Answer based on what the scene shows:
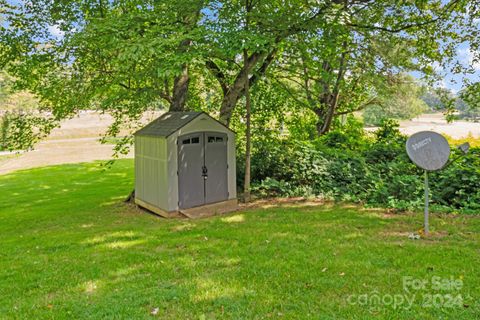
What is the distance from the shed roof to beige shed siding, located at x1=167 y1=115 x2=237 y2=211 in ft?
0.36

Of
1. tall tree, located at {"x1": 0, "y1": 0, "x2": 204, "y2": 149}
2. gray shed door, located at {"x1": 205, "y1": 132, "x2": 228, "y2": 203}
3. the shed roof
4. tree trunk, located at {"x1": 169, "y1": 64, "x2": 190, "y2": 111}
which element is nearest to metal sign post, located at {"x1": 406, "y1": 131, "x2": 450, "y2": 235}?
gray shed door, located at {"x1": 205, "y1": 132, "x2": 228, "y2": 203}

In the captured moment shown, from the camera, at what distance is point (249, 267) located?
13.3 ft

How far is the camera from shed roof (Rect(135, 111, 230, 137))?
25.3ft

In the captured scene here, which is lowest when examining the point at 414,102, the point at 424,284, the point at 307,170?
the point at 424,284

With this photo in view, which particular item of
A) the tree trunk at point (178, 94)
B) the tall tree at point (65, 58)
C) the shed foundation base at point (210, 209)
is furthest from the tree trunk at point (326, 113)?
the shed foundation base at point (210, 209)

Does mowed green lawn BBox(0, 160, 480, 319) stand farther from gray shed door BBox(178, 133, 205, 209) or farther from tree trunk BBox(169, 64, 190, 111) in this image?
tree trunk BBox(169, 64, 190, 111)

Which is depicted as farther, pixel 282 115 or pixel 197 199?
pixel 282 115

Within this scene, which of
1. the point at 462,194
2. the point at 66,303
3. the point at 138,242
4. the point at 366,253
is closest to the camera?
the point at 66,303

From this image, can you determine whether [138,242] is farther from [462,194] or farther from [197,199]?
[462,194]

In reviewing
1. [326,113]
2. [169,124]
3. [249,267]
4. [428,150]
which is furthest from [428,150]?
[326,113]

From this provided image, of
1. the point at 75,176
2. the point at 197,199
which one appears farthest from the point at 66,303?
the point at 75,176

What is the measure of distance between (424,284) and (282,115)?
8301 millimetres

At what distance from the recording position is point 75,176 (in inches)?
690

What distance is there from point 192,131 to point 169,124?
27.1 inches
